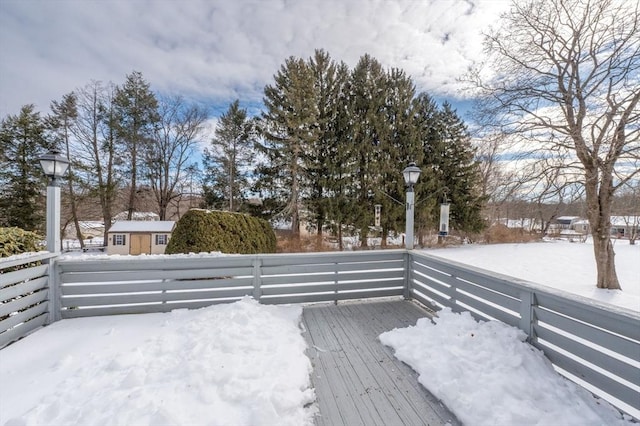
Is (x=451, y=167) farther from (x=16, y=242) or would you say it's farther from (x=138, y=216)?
(x=138, y=216)

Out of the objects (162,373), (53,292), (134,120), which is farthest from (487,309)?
(134,120)

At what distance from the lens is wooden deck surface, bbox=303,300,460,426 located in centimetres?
170

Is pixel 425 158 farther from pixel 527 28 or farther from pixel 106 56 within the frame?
pixel 106 56

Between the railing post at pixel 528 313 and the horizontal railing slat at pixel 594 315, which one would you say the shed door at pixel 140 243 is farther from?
the horizontal railing slat at pixel 594 315

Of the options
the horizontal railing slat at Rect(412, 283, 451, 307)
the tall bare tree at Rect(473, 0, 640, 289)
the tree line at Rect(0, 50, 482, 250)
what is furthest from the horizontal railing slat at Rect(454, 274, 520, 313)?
the tree line at Rect(0, 50, 482, 250)

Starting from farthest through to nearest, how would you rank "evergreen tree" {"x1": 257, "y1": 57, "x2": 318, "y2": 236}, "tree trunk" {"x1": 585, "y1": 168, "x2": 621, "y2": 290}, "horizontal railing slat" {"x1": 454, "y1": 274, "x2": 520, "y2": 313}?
"evergreen tree" {"x1": 257, "y1": 57, "x2": 318, "y2": 236} < "tree trunk" {"x1": 585, "y1": 168, "x2": 621, "y2": 290} < "horizontal railing slat" {"x1": 454, "y1": 274, "x2": 520, "y2": 313}

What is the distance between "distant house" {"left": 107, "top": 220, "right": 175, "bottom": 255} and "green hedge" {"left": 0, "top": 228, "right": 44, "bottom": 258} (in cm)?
1130

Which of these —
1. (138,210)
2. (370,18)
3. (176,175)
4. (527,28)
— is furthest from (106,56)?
(527,28)

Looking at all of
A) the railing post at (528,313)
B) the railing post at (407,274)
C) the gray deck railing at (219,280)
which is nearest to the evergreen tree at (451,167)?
the railing post at (407,274)

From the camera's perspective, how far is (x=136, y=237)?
1332 cm

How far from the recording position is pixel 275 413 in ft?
5.26

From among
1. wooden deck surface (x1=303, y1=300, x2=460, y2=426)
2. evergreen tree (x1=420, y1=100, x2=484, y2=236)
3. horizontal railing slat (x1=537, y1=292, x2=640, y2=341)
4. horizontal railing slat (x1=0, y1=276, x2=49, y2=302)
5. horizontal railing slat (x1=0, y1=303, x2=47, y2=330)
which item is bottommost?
wooden deck surface (x1=303, y1=300, x2=460, y2=426)

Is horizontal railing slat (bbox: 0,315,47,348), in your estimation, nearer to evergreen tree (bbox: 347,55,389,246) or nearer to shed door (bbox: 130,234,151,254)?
evergreen tree (bbox: 347,55,389,246)

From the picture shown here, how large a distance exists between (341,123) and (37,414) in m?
12.7
